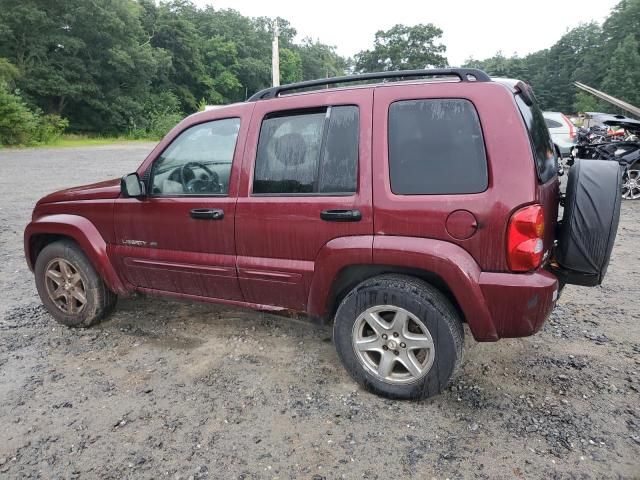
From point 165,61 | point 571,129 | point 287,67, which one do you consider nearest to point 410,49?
point 287,67

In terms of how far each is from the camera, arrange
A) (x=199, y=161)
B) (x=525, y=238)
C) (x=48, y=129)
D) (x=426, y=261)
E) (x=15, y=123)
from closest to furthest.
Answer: (x=525, y=238)
(x=426, y=261)
(x=199, y=161)
(x=15, y=123)
(x=48, y=129)

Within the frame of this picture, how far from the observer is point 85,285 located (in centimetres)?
378

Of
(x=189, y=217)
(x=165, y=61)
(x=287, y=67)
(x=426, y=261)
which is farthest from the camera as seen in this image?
(x=287, y=67)

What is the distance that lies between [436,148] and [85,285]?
2.87 metres

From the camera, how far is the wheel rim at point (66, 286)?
3.82 metres

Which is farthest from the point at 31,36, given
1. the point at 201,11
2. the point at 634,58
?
the point at 634,58

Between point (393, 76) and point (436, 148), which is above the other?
point (393, 76)

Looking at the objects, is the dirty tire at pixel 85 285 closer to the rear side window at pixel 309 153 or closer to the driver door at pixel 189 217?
the driver door at pixel 189 217

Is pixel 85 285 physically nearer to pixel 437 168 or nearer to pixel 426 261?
pixel 426 261

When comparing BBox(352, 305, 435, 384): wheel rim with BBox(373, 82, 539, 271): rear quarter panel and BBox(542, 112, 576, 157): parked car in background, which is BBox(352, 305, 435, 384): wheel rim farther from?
BBox(542, 112, 576, 157): parked car in background

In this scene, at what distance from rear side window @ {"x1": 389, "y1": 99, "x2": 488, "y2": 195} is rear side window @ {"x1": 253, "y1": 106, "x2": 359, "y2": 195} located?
251 mm

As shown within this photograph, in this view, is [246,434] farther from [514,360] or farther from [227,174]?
[514,360]

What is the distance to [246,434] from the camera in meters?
2.56

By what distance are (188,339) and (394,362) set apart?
5.60 ft
